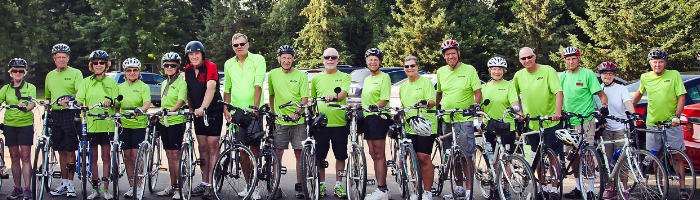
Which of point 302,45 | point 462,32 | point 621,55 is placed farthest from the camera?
point 302,45

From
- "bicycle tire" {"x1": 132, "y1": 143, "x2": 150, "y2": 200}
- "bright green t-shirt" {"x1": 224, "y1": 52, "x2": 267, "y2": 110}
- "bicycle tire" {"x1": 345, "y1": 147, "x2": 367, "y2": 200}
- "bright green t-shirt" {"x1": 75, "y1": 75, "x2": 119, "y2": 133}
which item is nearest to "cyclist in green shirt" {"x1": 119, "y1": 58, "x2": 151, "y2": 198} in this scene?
"bright green t-shirt" {"x1": 75, "y1": 75, "x2": 119, "y2": 133}

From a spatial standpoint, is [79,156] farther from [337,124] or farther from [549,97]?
[549,97]

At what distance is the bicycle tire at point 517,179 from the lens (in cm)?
534

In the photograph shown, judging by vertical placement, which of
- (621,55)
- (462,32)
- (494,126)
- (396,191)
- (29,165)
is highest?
(462,32)

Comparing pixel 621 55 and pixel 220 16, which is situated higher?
pixel 220 16

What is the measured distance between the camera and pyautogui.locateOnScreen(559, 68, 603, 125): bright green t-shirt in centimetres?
648

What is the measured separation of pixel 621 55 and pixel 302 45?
19.5 m

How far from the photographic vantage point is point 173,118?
6449 millimetres

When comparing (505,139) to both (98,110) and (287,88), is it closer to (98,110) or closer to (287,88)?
(287,88)

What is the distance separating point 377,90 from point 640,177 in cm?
293

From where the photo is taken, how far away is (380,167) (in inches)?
249

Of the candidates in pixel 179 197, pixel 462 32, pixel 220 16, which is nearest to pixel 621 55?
pixel 462 32

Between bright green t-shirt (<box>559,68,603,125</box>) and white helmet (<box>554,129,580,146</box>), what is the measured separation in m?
0.72

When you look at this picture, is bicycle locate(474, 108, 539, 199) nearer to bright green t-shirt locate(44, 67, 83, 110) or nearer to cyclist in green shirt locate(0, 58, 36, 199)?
bright green t-shirt locate(44, 67, 83, 110)
